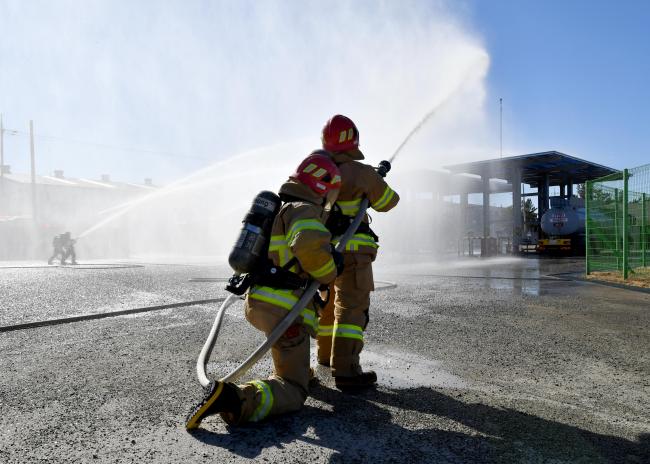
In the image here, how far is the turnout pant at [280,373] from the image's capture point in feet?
8.13

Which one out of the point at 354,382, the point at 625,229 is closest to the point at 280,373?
the point at 354,382

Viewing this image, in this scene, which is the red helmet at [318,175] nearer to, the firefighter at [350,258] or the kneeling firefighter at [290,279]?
the kneeling firefighter at [290,279]

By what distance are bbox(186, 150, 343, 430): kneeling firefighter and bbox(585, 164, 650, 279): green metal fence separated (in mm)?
9913

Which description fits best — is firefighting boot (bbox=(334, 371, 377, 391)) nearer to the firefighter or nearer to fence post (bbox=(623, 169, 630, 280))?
the firefighter

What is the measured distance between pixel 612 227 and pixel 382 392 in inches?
401

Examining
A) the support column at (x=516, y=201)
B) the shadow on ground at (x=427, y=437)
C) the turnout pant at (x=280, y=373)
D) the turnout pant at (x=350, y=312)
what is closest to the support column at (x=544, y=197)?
the support column at (x=516, y=201)

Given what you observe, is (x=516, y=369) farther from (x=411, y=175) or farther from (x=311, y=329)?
(x=411, y=175)

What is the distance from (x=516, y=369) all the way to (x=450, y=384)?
2.15 ft

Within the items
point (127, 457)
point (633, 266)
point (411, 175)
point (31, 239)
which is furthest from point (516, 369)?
point (31, 239)

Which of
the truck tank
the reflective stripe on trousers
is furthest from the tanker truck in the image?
the reflective stripe on trousers

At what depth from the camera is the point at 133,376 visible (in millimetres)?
3324

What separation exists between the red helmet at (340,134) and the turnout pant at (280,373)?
1341 millimetres

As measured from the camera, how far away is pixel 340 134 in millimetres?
3428

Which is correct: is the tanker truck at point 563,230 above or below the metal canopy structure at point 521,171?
below
